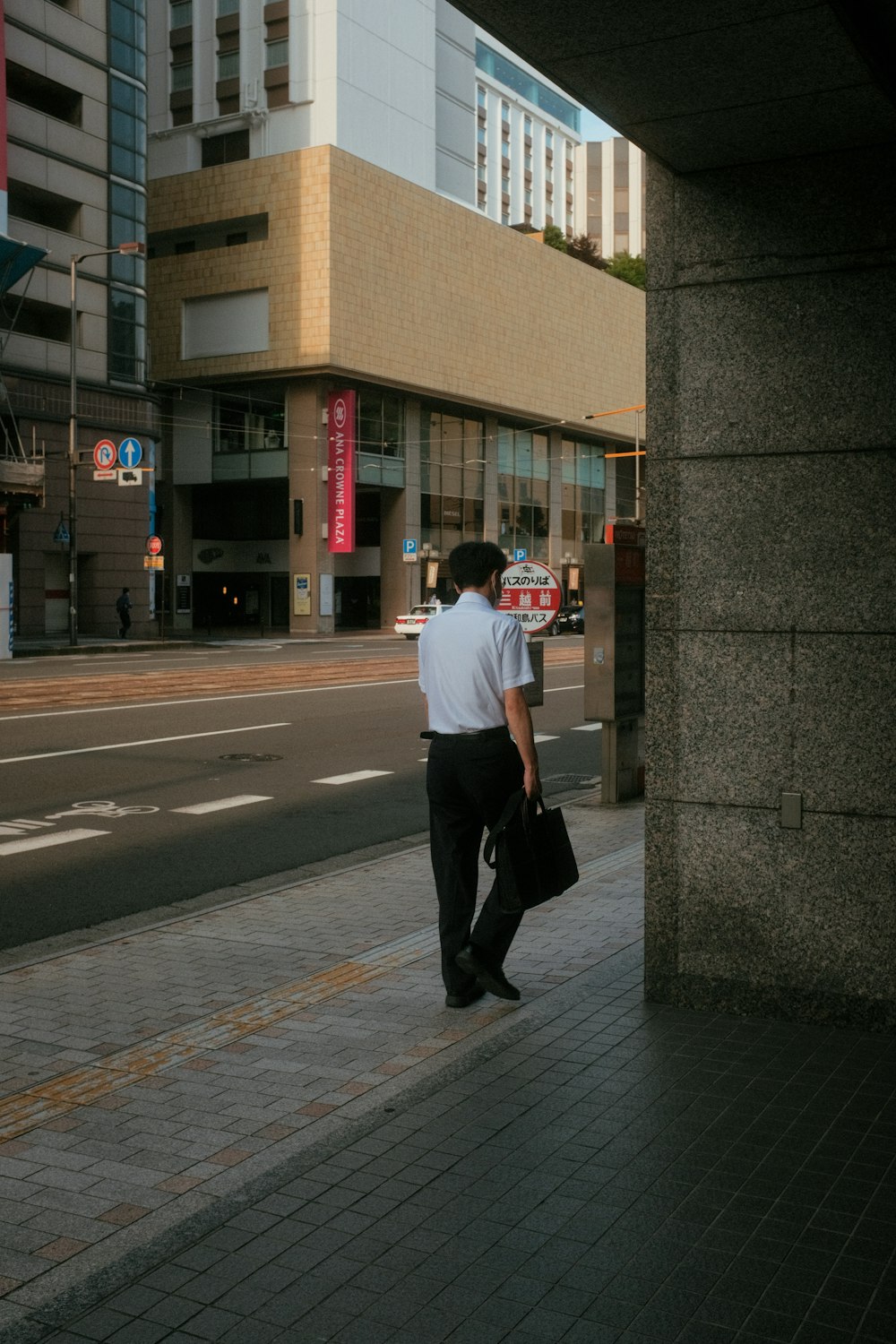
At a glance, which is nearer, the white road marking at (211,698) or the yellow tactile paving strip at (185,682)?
the white road marking at (211,698)

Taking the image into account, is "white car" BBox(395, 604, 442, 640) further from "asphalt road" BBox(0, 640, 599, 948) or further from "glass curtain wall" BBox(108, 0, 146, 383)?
"asphalt road" BBox(0, 640, 599, 948)

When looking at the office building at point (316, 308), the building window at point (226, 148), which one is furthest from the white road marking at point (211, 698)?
the building window at point (226, 148)

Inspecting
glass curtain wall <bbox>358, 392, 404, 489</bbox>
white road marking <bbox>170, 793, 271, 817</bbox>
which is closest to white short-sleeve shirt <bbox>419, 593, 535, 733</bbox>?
white road marking <bbox>170, 793, 271, 817</bbox>

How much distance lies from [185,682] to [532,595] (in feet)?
40.4

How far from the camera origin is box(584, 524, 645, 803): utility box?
11.9 metres

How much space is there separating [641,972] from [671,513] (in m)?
2.03

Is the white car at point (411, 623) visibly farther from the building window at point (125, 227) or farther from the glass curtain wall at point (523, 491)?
the glass curtain wall at point (523, 491)

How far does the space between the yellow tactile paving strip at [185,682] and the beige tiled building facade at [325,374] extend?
27841 millimetres

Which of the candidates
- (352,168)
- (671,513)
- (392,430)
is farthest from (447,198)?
(671,513)

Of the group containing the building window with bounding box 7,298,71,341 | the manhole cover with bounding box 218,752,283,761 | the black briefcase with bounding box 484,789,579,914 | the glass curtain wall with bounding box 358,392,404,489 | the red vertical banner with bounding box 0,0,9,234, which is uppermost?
the red vertical banner with bounding box 0,0,9,234

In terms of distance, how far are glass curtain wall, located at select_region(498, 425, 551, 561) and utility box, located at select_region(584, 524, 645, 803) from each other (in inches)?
2159

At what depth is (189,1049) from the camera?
520cm

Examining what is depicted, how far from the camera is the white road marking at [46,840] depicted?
970 cm

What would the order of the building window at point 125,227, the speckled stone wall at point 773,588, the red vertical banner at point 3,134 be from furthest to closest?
the building window at point 125,227, the red vertical banner at point 3,134, the speckled stone wall at point 773,588
